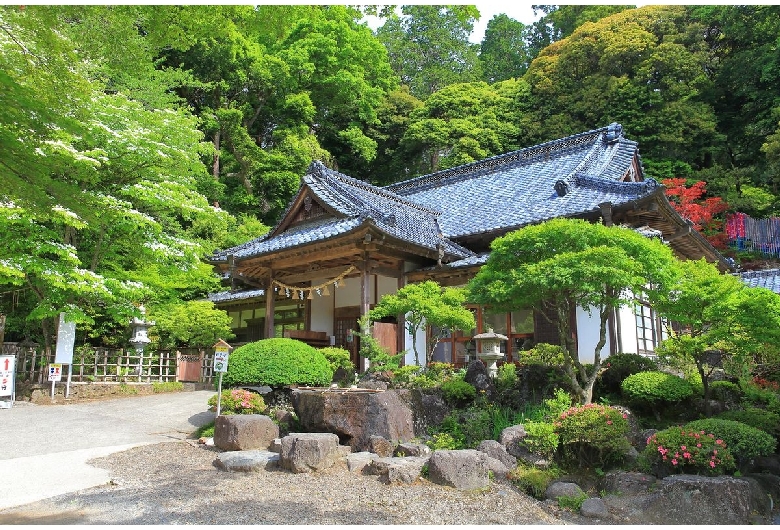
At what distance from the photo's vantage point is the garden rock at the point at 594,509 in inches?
246

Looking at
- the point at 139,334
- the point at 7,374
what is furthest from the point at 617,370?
the point at 139,334

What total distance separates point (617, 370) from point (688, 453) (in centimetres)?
326

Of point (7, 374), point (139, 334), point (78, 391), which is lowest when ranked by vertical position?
point (78, 391)

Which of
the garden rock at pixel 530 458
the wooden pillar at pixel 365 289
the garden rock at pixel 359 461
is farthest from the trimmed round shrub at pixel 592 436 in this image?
the wooden pillar at pixel 365 289

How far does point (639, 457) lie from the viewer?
7.39 metres

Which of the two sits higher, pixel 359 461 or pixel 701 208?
pixel 701 208

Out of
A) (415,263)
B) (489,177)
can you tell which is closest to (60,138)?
(415,263)

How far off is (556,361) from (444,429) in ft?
9.17

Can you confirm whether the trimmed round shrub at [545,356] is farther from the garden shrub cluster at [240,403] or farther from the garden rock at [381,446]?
the garden shrub cluster at [240,403]

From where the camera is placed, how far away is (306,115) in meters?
31.2

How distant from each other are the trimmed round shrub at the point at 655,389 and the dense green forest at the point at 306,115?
6.23 metres

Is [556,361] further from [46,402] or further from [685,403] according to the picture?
[46,402]

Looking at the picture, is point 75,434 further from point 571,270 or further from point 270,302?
point 571,270

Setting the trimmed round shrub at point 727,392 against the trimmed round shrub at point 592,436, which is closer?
the trimmed round shrub at point 592,436
